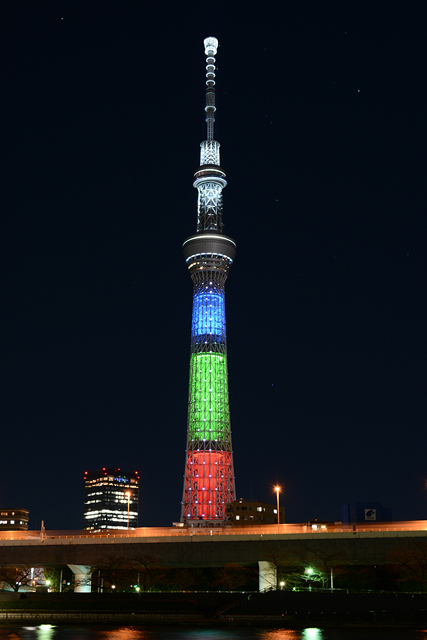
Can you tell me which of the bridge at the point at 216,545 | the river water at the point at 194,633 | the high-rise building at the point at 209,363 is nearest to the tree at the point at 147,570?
the bridge at the point at 216,545

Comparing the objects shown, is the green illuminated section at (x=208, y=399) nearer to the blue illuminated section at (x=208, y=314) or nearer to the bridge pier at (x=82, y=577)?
the blue illuminated section at (x=208, y=314)

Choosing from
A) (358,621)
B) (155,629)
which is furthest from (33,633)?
(358,621)

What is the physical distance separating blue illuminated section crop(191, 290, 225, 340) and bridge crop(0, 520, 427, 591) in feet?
238

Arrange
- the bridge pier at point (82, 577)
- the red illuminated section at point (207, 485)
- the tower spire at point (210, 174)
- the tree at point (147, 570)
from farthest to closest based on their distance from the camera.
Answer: the tower spire at point (210, 174), the red illuminated section at point (207, 485), the bridge pier at point (82, 577), the tree at point (147, 570)

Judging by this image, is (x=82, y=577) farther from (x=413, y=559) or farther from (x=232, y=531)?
(x=413, y=559)

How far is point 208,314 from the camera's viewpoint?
521 ft

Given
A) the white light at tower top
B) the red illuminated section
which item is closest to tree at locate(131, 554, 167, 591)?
the red illuminated section

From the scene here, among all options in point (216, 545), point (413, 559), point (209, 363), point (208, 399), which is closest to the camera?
point (413, 559)

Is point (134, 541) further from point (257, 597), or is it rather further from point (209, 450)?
point (209, 450)

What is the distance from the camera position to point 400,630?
178ft

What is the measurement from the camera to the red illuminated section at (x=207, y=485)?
485ft

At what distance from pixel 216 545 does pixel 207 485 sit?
2627 inches

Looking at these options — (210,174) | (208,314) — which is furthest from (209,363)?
(210,174)

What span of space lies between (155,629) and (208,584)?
39.1m
